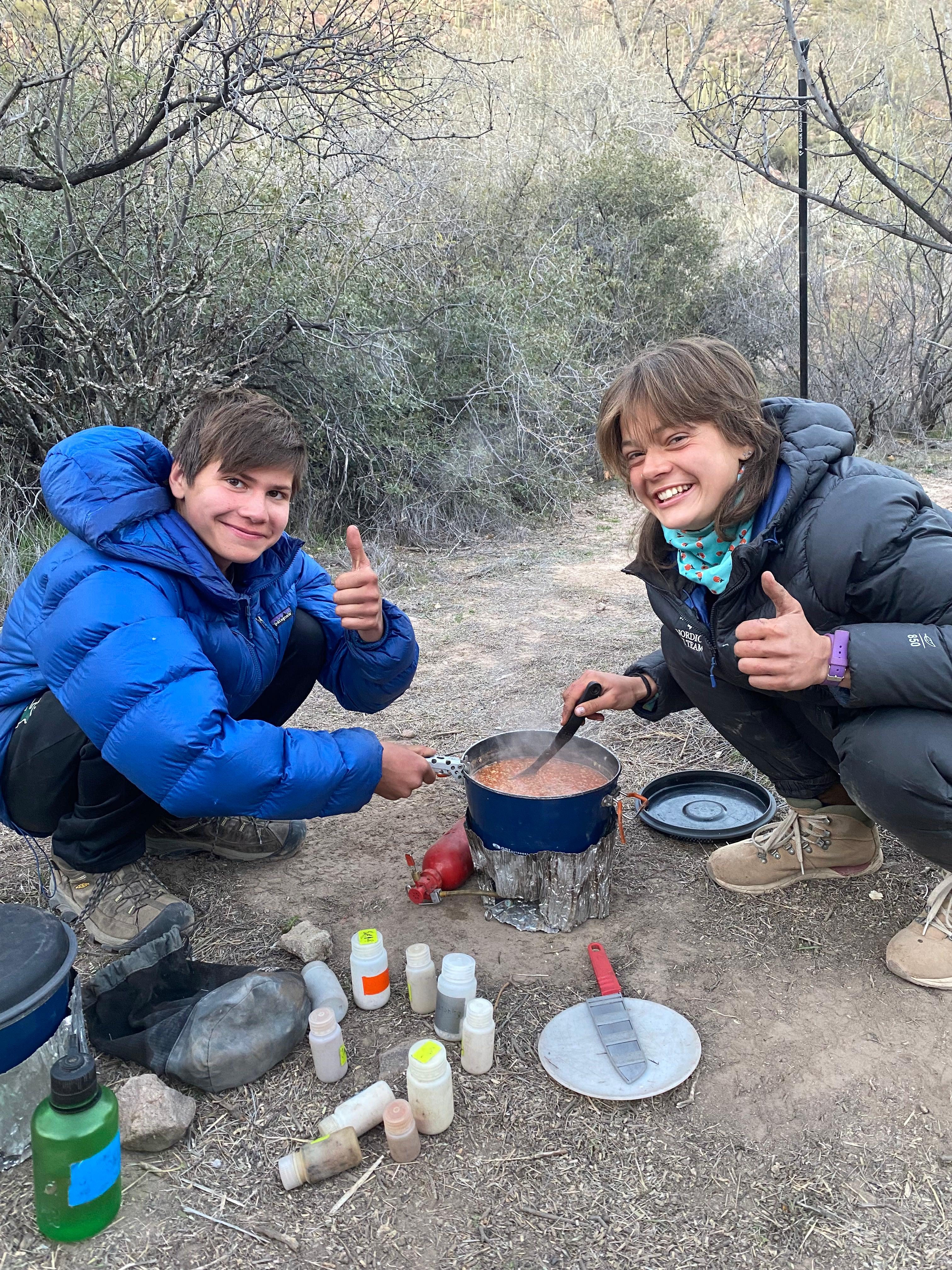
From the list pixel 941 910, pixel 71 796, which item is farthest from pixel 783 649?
pixel 71 796

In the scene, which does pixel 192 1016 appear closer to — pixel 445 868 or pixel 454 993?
pixel 454 993

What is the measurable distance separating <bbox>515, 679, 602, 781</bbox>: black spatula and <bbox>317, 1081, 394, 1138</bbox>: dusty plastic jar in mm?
928

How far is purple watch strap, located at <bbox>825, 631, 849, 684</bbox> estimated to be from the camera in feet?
6.25

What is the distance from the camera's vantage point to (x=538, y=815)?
2.21 metres

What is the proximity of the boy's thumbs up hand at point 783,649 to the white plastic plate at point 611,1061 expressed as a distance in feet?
2.52

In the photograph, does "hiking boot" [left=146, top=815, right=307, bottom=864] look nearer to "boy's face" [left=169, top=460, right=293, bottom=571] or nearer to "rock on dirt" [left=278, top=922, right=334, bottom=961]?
"rock on dirt" [left=278, top=922, right=334, bottom=961]

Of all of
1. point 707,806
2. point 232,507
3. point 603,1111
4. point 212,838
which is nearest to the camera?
point 603,1111

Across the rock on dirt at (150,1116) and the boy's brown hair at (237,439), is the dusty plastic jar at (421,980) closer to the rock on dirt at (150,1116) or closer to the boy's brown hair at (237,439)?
the rock on dirt at (150,1116)

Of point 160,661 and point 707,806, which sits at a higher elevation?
point 160,661

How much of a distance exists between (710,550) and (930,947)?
1046mm

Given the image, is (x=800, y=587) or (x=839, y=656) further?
(x=800, y=587)

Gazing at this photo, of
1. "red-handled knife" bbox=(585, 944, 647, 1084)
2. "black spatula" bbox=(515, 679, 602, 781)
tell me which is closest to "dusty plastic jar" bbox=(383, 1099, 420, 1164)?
"red-handled knife" bbox=(585, 944, 647, 1084)

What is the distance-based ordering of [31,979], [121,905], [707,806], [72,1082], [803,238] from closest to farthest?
[72,1082], [31,979], [121,905], [707,806], [803,238]

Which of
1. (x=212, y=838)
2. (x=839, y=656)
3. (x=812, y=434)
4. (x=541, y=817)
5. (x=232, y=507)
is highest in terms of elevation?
(x=812, y=434)
